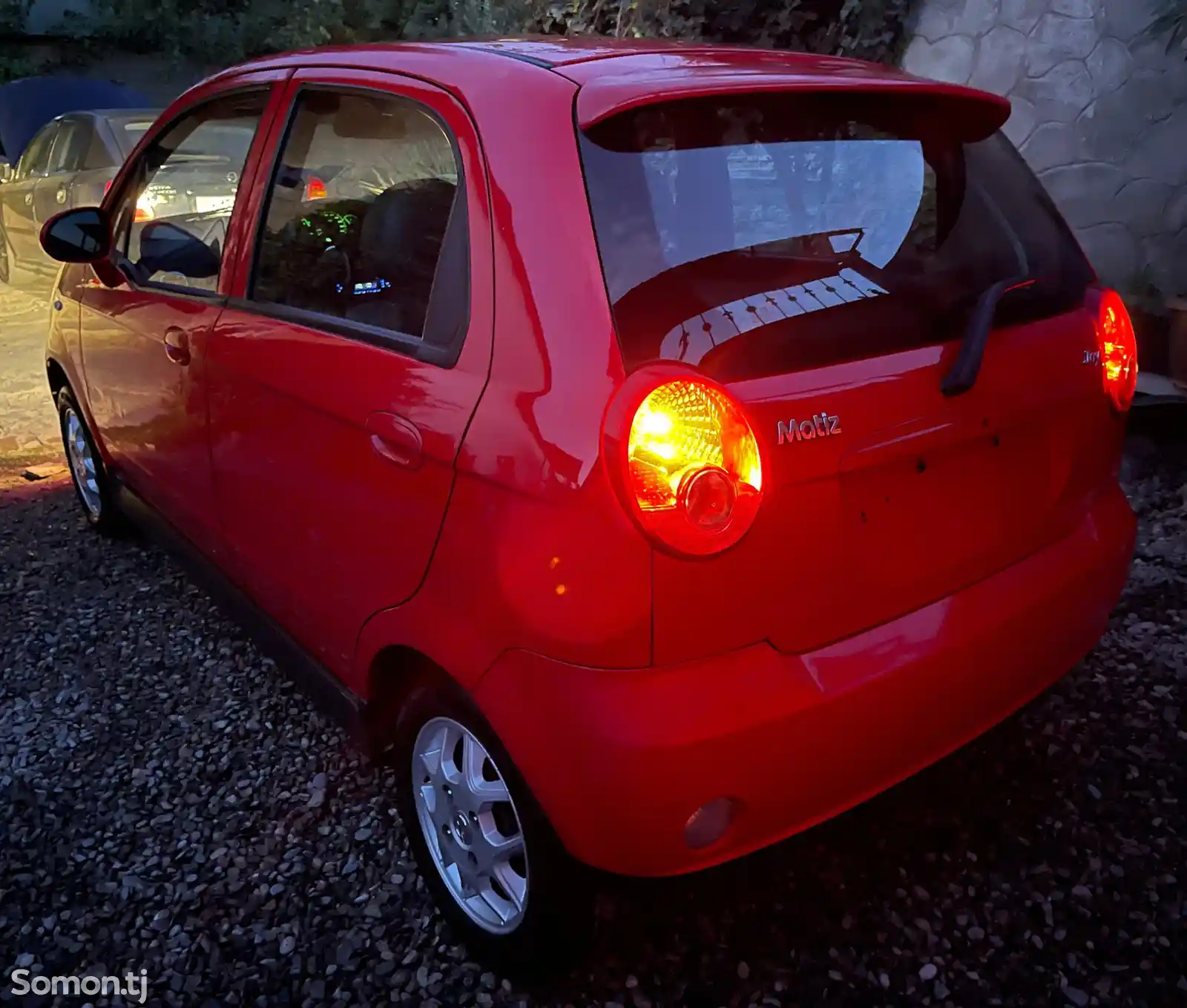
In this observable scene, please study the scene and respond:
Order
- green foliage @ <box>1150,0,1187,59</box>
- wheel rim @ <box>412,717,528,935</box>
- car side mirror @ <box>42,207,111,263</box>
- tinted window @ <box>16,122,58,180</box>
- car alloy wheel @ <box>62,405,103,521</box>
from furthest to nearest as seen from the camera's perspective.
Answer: tinted window @ <box>16,122,58,180</box> → green foliage @ <box>1150,0,1187,59</box> → car alloy wheel @ <box>62,405,103,521</box> → car side mirror @ <box>42,207,111,263</box> → wheel rim @ <box>412,717,528,935</box>

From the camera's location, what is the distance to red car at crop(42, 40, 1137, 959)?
167 cm

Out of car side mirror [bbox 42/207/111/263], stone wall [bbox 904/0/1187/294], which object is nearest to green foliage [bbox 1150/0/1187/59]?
stone wall [bbox 904/0/1187/294]

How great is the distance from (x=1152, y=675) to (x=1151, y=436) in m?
1.99

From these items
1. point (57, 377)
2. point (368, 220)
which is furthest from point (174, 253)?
point (57, 377)

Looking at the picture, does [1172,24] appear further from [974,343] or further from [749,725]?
[749,725]

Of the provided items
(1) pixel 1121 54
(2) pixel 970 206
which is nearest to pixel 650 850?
(2) pixel 970 206

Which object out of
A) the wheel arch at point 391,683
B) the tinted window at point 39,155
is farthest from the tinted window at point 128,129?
the wheel arch at point 391,683

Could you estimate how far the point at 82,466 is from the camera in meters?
4.61

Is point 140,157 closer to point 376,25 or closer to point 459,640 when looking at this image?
point 459,640

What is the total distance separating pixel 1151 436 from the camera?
472 centimetres

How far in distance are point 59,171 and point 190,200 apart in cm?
603

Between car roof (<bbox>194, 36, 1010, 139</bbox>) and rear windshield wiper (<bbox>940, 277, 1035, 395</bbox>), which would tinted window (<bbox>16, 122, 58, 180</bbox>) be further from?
rear windshield wiper (<bbox>940, 277, 1035, 395</bbox>)

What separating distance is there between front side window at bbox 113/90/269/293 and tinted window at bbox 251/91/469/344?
26 centimetres

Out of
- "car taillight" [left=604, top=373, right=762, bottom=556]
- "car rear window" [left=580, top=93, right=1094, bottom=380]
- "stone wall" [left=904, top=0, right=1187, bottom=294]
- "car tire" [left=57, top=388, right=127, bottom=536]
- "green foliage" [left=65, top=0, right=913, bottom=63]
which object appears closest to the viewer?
"car taillight" [left=604, top=373, right=762, bottom=556]
